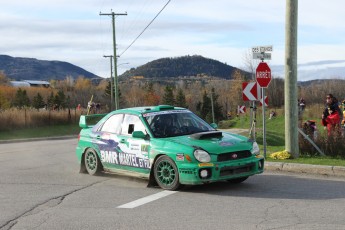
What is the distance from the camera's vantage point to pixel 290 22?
12352 mm

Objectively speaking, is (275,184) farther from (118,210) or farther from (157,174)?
(118,210)

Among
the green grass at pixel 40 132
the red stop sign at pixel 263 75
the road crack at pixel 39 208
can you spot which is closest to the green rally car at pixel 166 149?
the road crack at pixel 39 208

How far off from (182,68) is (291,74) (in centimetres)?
15906

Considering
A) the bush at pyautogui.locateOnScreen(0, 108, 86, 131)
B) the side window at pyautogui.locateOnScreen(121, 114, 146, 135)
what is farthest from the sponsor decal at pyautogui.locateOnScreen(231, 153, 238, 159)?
the bush at pyautogui.locateOnScreen(0, 108, 86, 131)

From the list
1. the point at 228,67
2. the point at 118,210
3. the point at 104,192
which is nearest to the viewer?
the point at 118,210

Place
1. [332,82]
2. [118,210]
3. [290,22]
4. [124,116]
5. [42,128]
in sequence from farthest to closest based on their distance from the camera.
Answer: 1. [332,82]
2. [42,128]
3. [290,22]
4. [124,116]
5. [118,210]

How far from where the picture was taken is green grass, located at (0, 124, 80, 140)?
30.5 meters

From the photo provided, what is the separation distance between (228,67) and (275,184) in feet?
502

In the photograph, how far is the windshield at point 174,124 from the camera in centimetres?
955

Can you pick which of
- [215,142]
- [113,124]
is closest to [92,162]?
[113,124]

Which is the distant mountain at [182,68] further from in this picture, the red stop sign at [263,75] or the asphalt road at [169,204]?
the asphalt road at [169,204]

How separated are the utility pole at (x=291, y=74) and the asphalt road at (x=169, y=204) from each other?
1.99 metres

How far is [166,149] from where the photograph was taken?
888 centimetres

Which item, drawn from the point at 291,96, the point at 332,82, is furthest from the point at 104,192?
the point at 332,82
